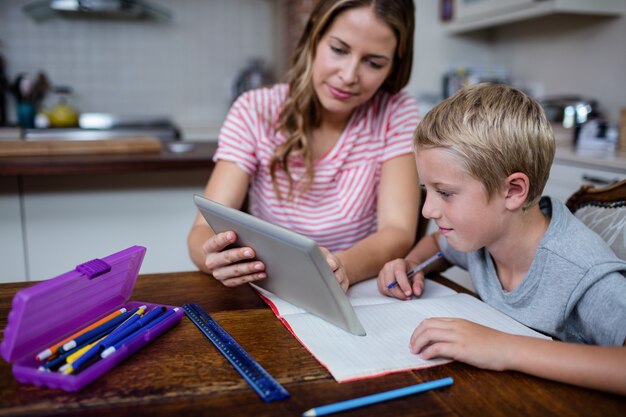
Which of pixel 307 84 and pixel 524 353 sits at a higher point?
pixel 307 84

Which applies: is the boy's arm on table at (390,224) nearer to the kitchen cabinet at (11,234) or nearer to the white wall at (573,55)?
the kitchen cabinet at (11,234)

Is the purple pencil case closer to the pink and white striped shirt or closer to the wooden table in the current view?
the wooden table

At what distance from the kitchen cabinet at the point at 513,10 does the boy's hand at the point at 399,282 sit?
2.06m

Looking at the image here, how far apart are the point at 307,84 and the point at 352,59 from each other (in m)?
0.16

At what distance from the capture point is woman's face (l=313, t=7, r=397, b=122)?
1274 mm

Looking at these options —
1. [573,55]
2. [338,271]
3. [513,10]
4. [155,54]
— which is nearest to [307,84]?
[338,271]

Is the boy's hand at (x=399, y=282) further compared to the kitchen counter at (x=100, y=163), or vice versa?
the kitchen counter at (x=100, y=163)

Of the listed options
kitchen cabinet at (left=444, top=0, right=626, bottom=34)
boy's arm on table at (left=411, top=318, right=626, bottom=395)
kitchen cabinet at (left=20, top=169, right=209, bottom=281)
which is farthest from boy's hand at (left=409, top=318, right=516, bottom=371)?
kitchen cabinet at (left=444, top=0, right=626, bottom=34)

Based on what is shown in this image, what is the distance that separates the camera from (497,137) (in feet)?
2.92

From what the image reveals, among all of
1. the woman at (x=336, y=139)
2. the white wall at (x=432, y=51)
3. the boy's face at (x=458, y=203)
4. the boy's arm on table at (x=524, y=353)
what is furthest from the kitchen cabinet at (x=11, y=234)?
the white wall at (x=432, y=51)

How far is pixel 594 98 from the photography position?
295cm

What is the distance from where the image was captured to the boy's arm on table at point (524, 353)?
0.67 m

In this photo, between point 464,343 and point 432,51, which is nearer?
Answer: point 464,343

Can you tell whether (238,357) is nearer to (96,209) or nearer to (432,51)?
(96,209)
